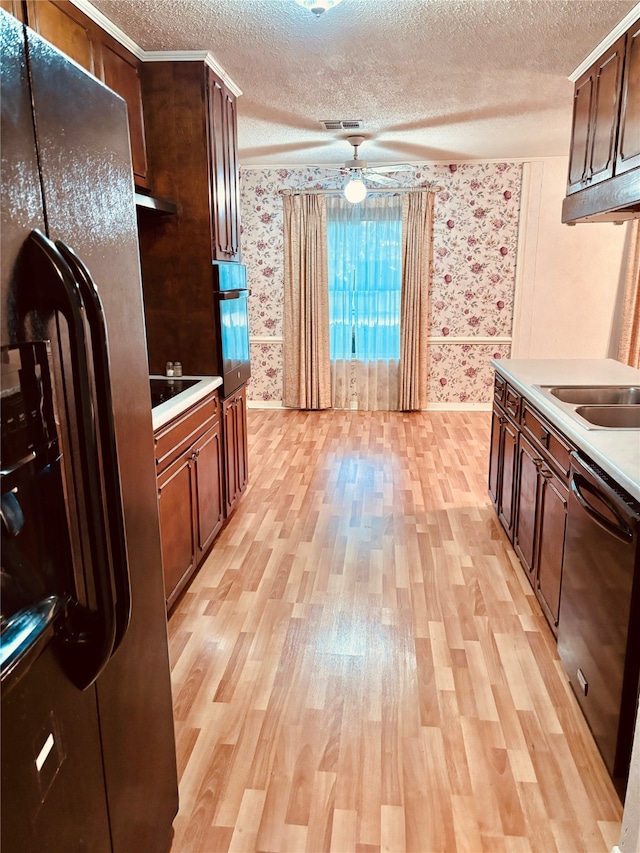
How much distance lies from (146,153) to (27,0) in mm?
1055

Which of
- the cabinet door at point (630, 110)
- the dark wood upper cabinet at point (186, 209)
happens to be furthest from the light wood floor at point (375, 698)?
the cabinet door at point (630, 110)

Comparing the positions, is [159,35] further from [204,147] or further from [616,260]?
[616,260]

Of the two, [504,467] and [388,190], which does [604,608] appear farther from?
[388,190]

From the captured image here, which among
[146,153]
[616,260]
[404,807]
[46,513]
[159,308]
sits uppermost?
[146,153]

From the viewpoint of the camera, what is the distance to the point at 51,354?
896 millimetres

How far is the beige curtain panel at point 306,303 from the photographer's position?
629 cm

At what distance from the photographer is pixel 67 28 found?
2.38m

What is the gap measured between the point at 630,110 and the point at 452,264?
12.5 ft

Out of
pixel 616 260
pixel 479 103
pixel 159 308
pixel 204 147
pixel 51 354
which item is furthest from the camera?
pixel 616 260

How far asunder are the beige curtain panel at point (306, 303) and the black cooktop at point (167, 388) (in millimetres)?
3358

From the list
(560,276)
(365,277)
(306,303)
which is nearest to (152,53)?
(306,303)

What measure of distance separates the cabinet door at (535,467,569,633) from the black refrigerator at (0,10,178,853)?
1719 millimetres

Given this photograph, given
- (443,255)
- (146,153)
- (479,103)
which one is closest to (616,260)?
(443,255)

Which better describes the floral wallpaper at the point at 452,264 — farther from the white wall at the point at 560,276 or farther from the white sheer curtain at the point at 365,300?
the white sheer curtain at the point at 365,300
